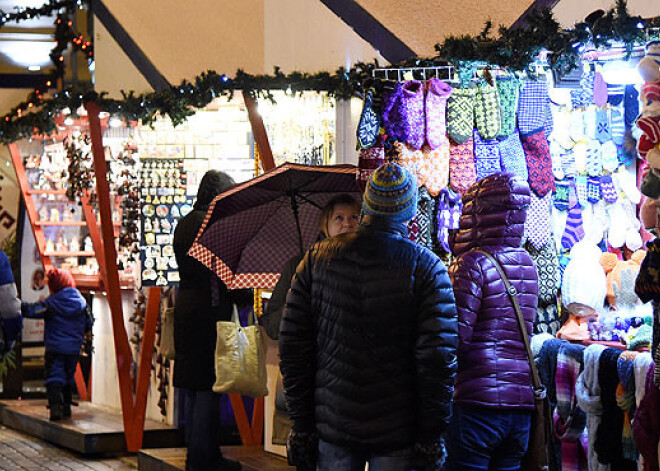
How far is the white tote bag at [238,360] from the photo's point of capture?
27.7ft

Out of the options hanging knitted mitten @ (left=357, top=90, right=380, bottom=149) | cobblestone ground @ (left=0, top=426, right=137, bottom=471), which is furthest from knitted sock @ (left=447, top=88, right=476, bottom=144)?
cobblestone ground @ (left=0, top=426, right=137, bottom=471)

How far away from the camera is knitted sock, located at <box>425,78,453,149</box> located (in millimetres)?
7496

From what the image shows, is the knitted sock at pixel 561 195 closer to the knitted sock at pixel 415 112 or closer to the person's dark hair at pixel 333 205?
the knitted sock at pixel 415 112

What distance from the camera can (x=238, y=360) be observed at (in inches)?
333

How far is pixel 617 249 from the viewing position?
291 inches

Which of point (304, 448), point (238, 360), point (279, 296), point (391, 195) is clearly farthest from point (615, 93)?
point (304, 448)

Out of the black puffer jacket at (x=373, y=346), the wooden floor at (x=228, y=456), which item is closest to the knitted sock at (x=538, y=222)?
the black puffer jacket at (x=373, y=346)

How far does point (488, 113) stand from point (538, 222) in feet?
2.34

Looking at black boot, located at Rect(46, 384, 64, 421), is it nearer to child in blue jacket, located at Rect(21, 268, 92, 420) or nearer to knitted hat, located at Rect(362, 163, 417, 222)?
child in blue jacket, located at Rect(21, 268, 92, 420)

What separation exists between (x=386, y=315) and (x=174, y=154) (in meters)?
5.94

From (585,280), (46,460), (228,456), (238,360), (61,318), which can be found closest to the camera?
(585,280)

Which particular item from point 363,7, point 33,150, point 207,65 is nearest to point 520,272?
point 363,7

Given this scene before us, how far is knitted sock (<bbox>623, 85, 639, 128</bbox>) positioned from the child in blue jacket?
23.2 ft

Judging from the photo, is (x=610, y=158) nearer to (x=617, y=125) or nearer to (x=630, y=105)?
(x=617, y=125)
